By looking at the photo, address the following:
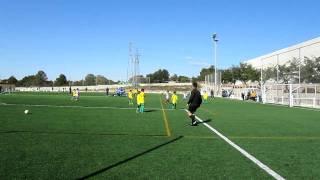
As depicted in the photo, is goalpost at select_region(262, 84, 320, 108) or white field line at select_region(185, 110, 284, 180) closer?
white field line at select_region(185, 110, 284, 180)

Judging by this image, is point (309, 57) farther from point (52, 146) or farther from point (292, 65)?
point (52, 146)

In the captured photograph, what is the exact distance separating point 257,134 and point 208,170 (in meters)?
7.69

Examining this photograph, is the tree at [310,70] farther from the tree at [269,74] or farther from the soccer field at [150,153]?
the soccer field at [150,153]

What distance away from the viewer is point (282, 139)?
1509 cm

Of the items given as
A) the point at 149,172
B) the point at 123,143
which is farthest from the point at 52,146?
the point at 149,172

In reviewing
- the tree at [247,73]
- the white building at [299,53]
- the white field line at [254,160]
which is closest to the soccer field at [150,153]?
the white field line at [254,160]

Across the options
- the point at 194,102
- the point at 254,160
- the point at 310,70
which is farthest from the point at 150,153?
the point at 310,70

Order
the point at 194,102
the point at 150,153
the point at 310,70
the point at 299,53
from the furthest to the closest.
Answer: the point at 299,53 → the point at 310,70 → the point at 194,102 → the point at 150,153

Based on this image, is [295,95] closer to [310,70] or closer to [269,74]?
[310,70]

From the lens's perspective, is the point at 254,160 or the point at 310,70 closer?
the point at 254,160

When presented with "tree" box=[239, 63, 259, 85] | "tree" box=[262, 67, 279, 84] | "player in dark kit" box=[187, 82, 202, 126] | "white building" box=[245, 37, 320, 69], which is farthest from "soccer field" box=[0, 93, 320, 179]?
"tree" box=[239, 63, 259, 85]

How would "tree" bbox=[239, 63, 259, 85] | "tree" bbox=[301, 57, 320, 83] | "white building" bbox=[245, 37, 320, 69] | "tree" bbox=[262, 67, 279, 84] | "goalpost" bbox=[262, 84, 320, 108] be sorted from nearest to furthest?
"goalpost" bbox=[262, 84, 320, 108], "tree" bbox=[301, 57, 320, 83], "white building" bbox=[245, 37, 320, 69], "tree" bbox=[262, 67, 279, 84], "tree" bbox=[239, 63, 259, 85]

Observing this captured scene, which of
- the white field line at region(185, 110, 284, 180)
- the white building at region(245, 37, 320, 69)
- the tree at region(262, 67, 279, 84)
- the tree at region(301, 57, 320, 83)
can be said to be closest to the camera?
the white field line at region(185, 110, 284, 180)

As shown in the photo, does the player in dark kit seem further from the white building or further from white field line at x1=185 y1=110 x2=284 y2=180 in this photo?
the white building
